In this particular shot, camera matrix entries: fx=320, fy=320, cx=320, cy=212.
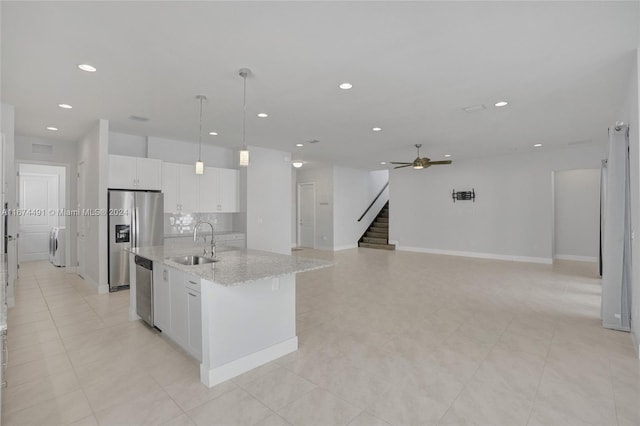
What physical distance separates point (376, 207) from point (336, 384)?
395 inches

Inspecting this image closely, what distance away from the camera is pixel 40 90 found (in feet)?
12.3

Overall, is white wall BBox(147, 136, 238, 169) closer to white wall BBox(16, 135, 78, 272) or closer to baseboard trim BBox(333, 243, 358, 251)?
white wall BBox(16, 135, 78, 272)

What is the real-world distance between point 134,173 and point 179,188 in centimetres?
80

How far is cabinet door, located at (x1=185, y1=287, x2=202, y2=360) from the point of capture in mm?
2617

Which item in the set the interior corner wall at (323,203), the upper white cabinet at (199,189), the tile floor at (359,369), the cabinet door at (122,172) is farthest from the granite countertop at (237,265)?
the interior corner wall at (323,203)

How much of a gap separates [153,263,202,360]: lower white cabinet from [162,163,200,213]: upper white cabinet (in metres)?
2.85

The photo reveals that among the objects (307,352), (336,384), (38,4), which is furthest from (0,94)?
(336,384)

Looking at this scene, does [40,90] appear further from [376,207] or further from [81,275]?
[376,207]

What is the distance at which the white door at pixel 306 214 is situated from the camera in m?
10.7

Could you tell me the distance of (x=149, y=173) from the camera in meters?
5.66

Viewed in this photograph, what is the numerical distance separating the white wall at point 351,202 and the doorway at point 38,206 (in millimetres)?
7321

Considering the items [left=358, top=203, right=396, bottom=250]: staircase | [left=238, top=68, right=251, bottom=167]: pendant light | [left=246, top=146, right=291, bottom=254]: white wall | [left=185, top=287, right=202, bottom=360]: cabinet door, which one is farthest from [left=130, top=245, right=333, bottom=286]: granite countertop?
[left=358, top=203, right=396, bottom=250]: staircase

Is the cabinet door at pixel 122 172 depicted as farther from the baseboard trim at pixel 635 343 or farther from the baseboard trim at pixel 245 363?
the baseboard trim at pixel 635 343

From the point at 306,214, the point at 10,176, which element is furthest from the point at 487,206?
the point at 10,176
